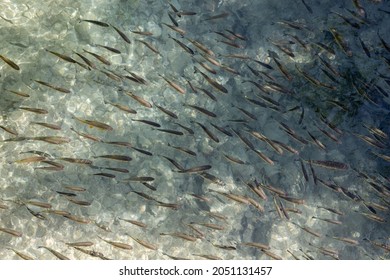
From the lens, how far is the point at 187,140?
6961 millimetres

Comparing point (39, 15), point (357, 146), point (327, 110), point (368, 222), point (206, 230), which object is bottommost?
point (368, 222)

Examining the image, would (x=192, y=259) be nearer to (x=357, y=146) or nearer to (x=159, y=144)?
(x=159, y=144)

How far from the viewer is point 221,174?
6926 millimetres

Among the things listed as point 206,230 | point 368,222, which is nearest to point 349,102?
point 368,222

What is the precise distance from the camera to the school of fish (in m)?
6.33

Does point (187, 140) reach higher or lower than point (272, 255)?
higher

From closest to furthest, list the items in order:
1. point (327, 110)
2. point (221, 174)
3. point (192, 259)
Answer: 1. point (192, 259)
2. point (221, 174)
3. point (327, 110)

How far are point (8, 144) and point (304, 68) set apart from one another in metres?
5.27

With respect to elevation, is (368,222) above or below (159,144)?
below

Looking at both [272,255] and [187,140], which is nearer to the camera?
[272,255]

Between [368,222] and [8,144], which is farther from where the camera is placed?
[368,222]

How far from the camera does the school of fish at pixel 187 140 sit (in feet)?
20.8

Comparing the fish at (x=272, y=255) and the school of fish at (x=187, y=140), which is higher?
the school of fish at (x=187, y=140)

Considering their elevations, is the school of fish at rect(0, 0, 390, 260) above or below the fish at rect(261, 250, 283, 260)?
above
